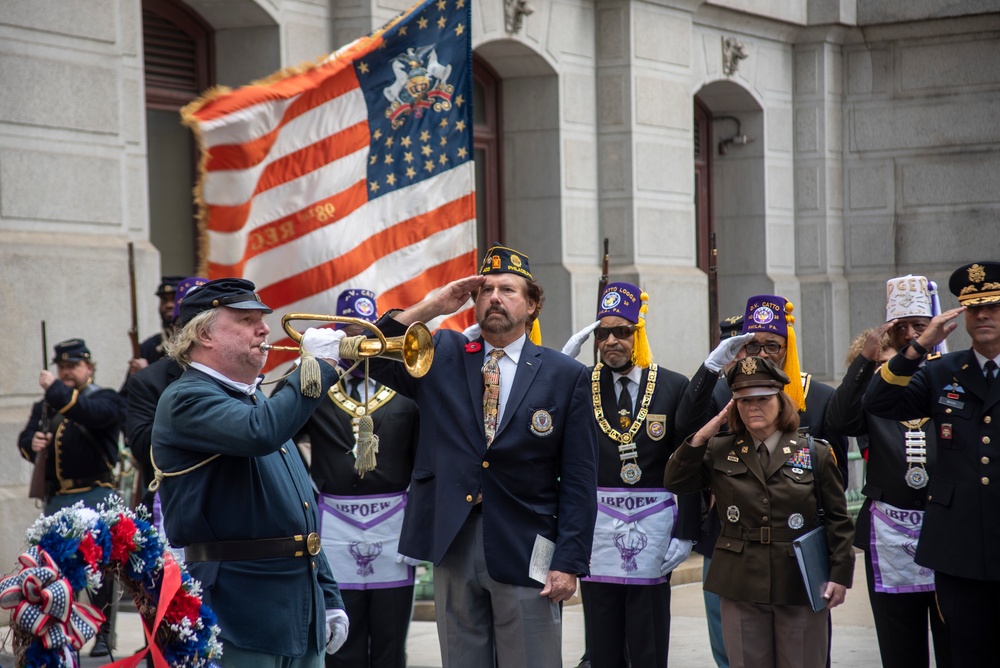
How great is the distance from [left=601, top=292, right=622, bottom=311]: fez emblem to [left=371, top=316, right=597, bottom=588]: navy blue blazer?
1.67 m

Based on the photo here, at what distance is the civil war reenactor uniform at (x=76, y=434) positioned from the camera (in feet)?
28.6

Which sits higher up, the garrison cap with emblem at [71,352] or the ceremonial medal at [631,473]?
the garrison cap with emblem at [71,352]

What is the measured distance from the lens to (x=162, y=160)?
37.2 ft

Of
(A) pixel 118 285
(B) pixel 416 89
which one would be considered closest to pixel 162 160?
(A) pixel 118 285

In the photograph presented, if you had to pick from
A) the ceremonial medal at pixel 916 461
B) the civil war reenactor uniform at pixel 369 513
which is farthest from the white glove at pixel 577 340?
the ceremonial medal at pixel 916 461

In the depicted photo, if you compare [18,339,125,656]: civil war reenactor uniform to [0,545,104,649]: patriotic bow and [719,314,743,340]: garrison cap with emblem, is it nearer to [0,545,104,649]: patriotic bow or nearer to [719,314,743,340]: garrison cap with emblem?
[719,314,743,340]: garrison cap with emblem

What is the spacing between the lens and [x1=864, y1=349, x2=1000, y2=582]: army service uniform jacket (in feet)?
20.3

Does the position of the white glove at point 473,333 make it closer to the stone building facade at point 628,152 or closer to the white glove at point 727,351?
the white glove at point 727,351

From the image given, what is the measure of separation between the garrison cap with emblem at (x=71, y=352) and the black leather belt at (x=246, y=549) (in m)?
→ 4.39

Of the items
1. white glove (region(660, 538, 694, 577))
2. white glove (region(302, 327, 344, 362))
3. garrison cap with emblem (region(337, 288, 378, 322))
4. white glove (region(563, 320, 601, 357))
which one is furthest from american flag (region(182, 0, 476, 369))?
white glove (region(302, 327, 344, 362))

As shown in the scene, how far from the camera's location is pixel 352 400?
23.7 ft

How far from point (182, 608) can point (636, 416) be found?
3.37m

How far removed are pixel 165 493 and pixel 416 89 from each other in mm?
A: 3590

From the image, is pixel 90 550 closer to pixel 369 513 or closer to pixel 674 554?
pixel 369 513
